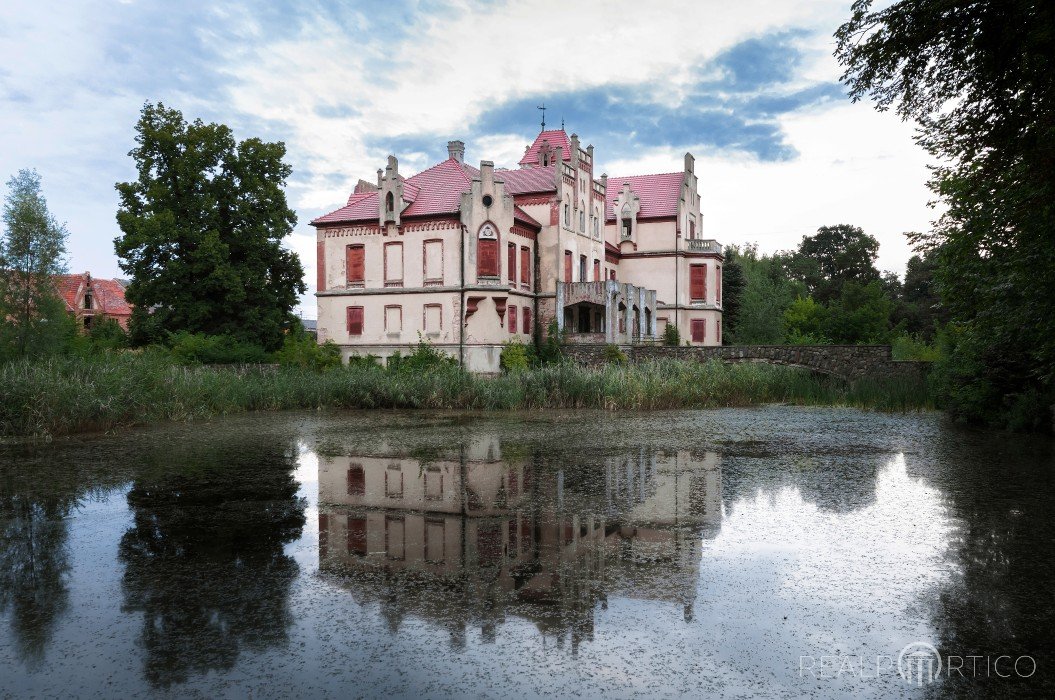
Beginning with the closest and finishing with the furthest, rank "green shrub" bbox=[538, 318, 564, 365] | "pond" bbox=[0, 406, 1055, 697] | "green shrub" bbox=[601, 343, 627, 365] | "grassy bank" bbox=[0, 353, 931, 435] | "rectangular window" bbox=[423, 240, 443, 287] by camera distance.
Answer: "pond" bbox=[0, 406, 1055, 697], "grassy bank" bbox=[0, 353, 931, 435], "green shrub" bbox=[601, 343, 627, 365], "rectangular window" bbox=[423, 240, 443, 287], "green shrub" bbox=[538, 318, 564, 365]

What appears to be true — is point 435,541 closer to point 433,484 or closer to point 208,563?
point 208,563

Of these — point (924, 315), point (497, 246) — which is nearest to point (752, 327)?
point (924, 315)

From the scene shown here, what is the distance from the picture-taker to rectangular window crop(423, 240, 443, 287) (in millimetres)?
37594

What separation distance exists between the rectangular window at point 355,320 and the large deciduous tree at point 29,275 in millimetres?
16653

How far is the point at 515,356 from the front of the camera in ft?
120

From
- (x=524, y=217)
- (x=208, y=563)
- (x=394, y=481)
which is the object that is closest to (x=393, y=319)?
(x=524, y=217)

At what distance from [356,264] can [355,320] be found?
2802 mm

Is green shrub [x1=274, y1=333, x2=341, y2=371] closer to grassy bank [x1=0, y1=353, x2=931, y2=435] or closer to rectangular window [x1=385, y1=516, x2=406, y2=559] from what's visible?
grassy bank [x1=0, y1=353, x2=931, y2=435]

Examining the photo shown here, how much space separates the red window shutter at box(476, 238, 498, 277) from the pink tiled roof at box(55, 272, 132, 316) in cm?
4281

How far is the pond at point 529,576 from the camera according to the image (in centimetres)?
452

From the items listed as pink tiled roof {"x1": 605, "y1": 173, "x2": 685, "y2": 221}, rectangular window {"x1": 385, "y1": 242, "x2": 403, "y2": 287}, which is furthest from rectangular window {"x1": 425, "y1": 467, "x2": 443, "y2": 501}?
pink tiled roof {"x1": 605, "y1": 173, "x2": 685, "y2": 221}

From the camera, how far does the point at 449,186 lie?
1545 inches

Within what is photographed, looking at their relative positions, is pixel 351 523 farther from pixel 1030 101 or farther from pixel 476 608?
pixel 1030 101

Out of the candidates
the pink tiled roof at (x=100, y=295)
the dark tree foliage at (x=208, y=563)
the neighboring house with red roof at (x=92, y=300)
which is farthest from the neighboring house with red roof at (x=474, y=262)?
the pink tiled roof at (x=100, y=295)
